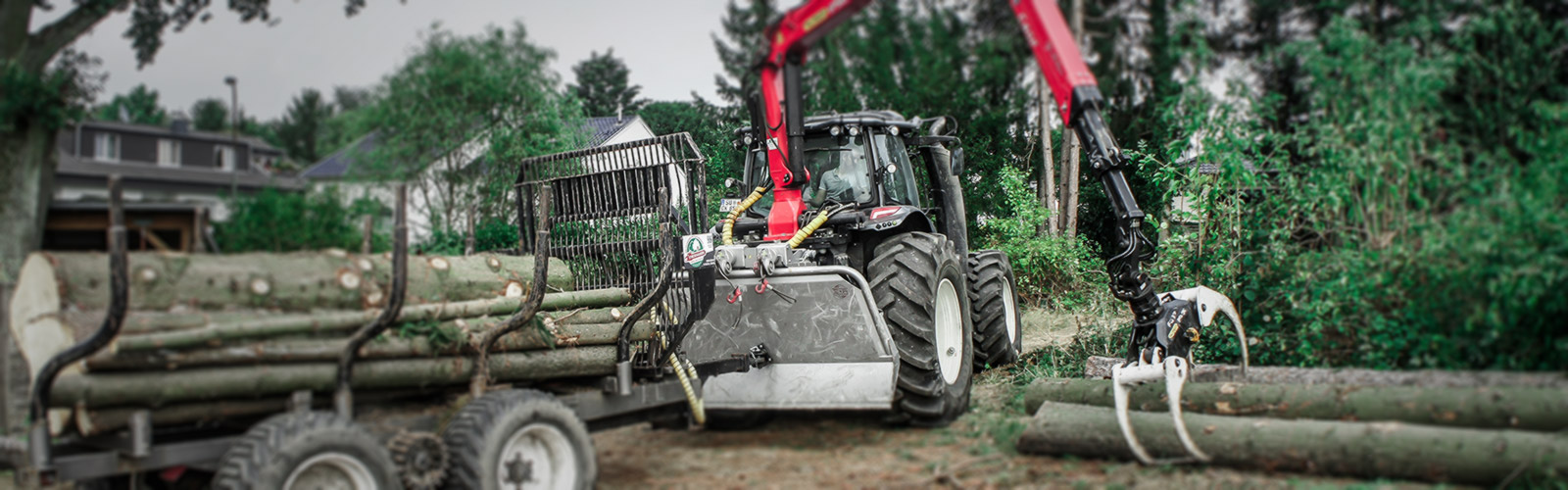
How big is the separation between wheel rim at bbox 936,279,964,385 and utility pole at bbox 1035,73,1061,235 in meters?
5.34

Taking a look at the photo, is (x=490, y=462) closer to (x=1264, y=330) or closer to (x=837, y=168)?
(x=837, y=168)

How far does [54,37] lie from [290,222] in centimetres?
362

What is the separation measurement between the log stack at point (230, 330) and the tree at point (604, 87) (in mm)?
6249

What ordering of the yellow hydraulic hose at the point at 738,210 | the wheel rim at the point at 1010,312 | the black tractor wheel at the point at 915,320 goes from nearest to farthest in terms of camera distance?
the black tractor wheel at the point at 915,320, the yellow hydraulic hose at the point at 738,210, the wheel rim at the point at 1010,312

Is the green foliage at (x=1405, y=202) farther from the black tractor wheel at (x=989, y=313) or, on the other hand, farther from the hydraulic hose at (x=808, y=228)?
the hydraulic hose at (x=808, y=228)

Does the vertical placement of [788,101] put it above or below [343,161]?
above

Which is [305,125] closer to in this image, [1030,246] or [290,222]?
[290,222]

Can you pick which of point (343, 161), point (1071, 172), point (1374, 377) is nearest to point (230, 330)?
point (343, 161)

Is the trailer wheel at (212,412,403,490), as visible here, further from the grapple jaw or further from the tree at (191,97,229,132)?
the grapple jaw

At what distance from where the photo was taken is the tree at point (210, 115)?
475 centimetres

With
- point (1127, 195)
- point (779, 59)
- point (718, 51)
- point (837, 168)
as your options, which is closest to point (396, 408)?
point (779, 59)

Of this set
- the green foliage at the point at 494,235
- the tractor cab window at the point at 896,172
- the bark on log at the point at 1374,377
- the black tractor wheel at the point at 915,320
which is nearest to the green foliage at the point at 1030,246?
the tractor cab window at the point at 896,172

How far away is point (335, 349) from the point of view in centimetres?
375

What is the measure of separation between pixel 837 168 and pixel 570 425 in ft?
10.00
